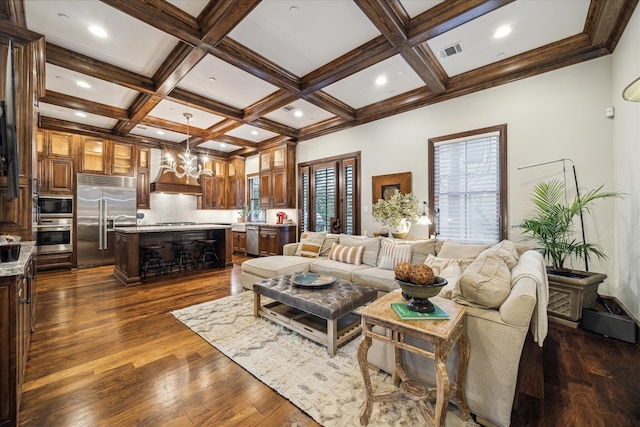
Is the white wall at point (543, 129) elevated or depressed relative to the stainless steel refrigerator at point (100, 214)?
elevated

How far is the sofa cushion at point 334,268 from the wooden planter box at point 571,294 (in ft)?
6.98

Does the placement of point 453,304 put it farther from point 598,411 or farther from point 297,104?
point 297,104

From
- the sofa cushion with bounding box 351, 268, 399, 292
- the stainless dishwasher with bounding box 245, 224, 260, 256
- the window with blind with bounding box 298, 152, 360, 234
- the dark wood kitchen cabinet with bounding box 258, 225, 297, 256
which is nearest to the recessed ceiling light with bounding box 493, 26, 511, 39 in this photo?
the window with blind with bounding box 298, 152, 360, 234

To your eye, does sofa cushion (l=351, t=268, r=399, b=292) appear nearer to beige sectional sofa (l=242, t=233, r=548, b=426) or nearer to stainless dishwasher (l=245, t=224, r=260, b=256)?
beige sectional sofa (l=242, t=233, r=548, b=426)

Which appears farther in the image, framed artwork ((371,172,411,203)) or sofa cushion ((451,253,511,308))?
framed artwork ((371,172,411,203))

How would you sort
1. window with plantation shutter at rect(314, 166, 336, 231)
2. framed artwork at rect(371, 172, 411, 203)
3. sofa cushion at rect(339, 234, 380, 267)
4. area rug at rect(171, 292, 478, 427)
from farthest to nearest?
window with plantation shutter at rect(314, 166, 336, 231), framed artwork at rect(371, 172, 411, 203), sofa cushion at rect(339, 234, 380, 267), area rug at rect(171, 292, 478, 427)

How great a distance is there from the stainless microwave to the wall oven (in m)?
0.13

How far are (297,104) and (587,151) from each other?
443cm

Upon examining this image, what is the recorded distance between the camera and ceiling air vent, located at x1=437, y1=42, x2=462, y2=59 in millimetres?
3322

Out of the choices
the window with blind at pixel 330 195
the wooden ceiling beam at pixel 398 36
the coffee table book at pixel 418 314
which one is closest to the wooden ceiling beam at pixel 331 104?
the window with blind at pixel 330 195

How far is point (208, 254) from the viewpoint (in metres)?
6.00

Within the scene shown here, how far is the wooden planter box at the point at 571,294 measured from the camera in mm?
2732

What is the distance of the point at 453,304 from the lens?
1.67m

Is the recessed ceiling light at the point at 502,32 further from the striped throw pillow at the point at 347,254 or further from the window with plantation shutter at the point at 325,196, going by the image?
the window with plantation shutter at the point at 325,196
